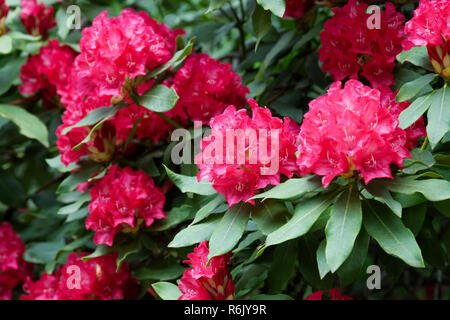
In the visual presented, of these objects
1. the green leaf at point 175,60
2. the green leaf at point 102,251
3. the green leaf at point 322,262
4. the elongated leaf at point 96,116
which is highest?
the green leaf at point 175,60

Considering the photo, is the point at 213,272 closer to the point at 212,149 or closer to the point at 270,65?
the point at 212,149

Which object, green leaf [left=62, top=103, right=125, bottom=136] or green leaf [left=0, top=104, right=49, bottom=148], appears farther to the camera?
green leaf [left=0, top=104, right=49, bottom=148]

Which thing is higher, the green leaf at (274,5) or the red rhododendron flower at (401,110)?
the green leaf at (274,5)

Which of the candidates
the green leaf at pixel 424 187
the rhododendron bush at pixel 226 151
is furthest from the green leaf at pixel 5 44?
the green leaf at pixel 424 187

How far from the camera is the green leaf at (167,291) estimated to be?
5.06ft

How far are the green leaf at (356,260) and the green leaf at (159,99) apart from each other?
660 mm

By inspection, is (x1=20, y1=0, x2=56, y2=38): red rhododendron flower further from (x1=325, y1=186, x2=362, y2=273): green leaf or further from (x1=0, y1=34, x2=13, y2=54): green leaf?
(x1=325, y1=186, x2=362, y2=273): green leaf

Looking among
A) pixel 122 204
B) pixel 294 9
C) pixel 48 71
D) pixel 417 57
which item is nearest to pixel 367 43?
pixel 417 57

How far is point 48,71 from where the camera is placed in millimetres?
2338

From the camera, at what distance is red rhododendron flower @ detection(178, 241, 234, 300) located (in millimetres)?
1471

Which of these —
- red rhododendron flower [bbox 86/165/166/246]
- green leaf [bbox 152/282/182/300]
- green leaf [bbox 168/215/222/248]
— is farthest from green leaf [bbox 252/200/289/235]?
red rhododendron flower [bbox 86/165/166/246]

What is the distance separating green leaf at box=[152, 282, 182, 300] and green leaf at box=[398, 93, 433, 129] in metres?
0.75

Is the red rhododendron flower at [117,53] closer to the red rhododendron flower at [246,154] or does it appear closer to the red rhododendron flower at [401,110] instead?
the red rhododendron flower at [246,154]

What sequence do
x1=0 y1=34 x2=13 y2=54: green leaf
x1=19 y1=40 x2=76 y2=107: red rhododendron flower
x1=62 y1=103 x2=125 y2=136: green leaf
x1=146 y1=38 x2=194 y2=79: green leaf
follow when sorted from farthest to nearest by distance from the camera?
1. x1=19 y1=40 x2=76 y2=107: red rhododendron flower
2. x1=0 y1=34 x2=13 y2=54: green leaf
3. x1=62 y1=103 x2=125 y2=136: green leaf
4. x1=146 y1=38 x2=194 y2=79: green leaf
